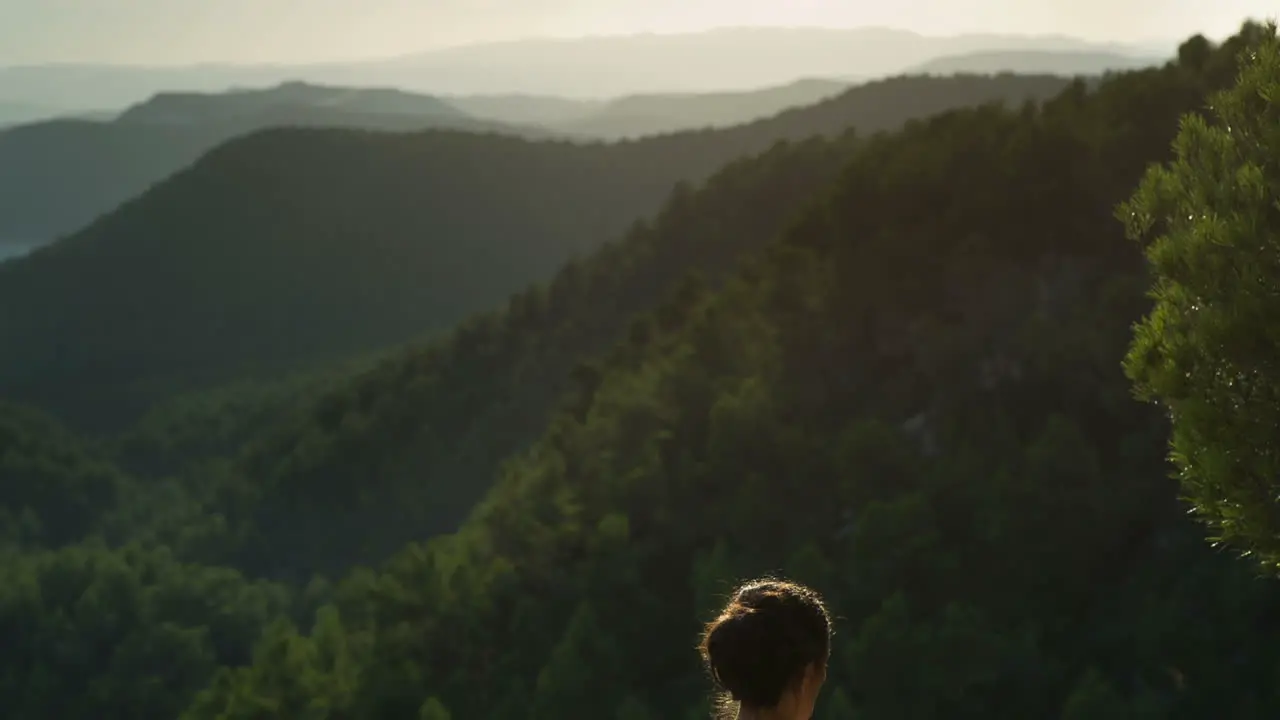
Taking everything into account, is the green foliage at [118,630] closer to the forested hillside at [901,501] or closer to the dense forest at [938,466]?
the dense forest at [938,466]

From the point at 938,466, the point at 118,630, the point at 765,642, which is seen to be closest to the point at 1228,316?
the point at 765,642

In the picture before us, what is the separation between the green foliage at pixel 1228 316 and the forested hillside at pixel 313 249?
146 m

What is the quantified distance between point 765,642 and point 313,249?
188m

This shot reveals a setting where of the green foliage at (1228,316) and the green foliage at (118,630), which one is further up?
the green foliage at (1228,316)

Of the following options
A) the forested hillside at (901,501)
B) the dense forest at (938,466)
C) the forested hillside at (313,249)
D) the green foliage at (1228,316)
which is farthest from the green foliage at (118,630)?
the forested hillside at (313,249)

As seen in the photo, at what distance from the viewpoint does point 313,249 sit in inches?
7239

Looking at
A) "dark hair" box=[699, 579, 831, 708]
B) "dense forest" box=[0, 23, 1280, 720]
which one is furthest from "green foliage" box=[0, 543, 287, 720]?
"dark hair" box=[699, 579, 831, 708]

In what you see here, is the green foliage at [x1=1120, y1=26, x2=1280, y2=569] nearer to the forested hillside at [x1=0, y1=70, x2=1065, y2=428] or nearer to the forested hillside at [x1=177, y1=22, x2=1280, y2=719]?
the forested hillside at [x1=177, y1=22, x2=1280, y2=719]

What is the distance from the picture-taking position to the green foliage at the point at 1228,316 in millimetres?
7367

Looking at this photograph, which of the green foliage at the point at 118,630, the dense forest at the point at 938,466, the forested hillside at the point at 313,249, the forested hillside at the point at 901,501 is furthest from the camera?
the forested hillside at the point at 313,249

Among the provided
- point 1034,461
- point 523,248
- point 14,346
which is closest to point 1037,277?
point 1034,461

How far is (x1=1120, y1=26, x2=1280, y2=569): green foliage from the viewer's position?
7367 mm

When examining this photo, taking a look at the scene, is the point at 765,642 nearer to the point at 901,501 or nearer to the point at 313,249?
the point at 901,501

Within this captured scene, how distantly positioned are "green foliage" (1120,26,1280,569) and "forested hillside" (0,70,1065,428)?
14627cm
